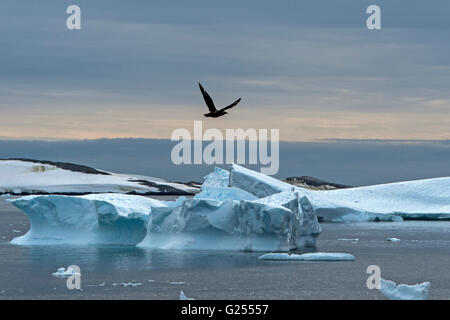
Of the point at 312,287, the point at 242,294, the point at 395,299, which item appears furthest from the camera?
the point at 312,287

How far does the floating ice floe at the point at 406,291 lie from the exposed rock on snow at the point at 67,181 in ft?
293

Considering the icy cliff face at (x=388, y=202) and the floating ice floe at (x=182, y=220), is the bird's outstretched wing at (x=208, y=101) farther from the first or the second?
the icy cliff face at (x=388, y=202)

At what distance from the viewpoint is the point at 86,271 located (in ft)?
60.9

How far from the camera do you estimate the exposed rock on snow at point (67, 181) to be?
10356 centimetres

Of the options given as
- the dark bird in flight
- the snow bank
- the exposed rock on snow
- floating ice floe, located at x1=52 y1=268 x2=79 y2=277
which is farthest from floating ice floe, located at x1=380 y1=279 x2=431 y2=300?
the exposed rock on snow

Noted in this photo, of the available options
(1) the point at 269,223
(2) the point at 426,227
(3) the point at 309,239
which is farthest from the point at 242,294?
(2) the point at 426,227

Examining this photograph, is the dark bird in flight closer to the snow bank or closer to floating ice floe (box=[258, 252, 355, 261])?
floating ice floe (box=[258, 252, 355, 261])

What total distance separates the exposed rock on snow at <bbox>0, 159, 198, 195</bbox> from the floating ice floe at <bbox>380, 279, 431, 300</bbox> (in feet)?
293

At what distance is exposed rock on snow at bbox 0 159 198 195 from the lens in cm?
10356

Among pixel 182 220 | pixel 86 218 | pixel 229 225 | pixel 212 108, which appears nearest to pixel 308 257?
pixel 229 225

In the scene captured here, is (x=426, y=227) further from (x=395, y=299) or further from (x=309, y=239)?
(x=395, y=299)

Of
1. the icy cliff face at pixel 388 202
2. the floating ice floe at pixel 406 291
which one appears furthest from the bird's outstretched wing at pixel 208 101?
the icy cliff face at pixel 388 202

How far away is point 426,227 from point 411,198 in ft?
13.4
